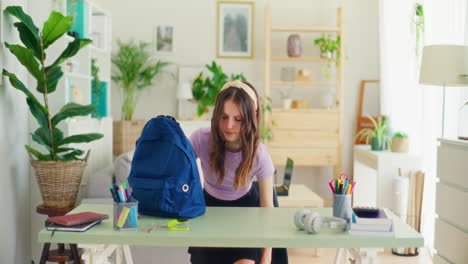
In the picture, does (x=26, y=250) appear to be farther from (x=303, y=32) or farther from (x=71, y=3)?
(x=303, y=32)

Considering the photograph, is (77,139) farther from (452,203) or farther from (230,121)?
(452,203)

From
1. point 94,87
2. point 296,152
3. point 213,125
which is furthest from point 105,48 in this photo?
point 213,125

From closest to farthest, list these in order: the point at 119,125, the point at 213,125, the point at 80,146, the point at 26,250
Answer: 1. the point at 213,125
2. the point at 26,250
3. the point at 80,146
4. the point at 119,125

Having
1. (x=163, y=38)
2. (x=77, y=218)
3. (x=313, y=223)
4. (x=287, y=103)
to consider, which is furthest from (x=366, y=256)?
(x=163, y=38)

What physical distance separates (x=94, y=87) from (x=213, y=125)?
9.76 ft

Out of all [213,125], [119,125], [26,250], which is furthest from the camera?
[119,125]

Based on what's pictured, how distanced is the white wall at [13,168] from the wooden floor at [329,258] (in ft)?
6.34

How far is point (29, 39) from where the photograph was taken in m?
3.25

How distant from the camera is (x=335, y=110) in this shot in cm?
599

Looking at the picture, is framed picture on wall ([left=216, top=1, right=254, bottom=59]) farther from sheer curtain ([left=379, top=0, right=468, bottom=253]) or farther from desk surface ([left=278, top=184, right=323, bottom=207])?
desk surface ([left=278, top=184, right=323, bottom=207])

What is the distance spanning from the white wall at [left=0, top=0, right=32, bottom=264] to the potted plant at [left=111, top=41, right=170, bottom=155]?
7.33 ft

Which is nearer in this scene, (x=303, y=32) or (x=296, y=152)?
(x=296, y=152)

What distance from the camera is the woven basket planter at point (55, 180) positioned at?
3.36 m

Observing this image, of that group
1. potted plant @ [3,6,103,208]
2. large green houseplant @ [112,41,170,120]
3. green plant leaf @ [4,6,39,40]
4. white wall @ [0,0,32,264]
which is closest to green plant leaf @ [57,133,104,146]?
potted plant @ [3,6,103,208]
